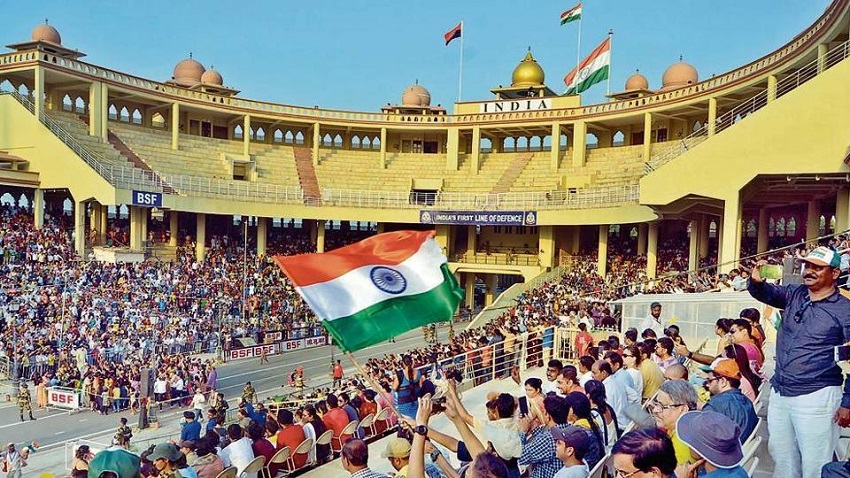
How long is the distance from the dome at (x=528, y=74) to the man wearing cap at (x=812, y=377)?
40.4 metres

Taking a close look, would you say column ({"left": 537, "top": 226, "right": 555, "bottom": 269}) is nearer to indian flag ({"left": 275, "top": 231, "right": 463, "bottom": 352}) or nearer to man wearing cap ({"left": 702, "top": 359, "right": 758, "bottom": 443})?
indian flag ({"left": 275, "top": 231, "right": 463, "bottom": 352})

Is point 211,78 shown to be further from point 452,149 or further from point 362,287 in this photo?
point 362,287

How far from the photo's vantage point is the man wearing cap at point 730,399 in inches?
167

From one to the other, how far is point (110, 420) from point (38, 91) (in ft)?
68.1

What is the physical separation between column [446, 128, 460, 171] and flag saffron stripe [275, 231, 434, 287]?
33.8 metres

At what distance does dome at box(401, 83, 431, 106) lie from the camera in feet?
150

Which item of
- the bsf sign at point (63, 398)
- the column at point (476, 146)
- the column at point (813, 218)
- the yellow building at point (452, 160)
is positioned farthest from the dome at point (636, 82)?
the bsf sign at point (63, 398)

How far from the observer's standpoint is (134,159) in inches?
1332

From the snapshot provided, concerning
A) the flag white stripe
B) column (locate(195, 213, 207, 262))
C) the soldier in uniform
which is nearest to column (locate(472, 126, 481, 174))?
column (locate(195, 213, 207, 262))

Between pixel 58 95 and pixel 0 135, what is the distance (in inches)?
166

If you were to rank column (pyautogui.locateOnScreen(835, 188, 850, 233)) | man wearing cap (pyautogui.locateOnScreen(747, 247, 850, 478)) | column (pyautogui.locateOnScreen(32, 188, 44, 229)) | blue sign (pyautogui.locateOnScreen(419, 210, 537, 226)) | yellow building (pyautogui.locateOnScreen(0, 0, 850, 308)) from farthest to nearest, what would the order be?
blue sign (pyautogui.locateOnScreen(419, 210, 537, 226)) < column (pyautogui.locateOnScreen(32, 188, 44, 229)) < yellow building (pyautogui.locateOnScreen(0, 0, 850, 308)) < column (pyautogui.locateOnScreen(835, 188, 850, 233)) < man wearing cap (pyautogui.locateOnScreen(747, 247, 850, 478))

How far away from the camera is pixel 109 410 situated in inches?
669

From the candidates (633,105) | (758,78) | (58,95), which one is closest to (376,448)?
(758,78)

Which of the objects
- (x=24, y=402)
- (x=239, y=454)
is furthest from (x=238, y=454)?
(x=24, y=402)
